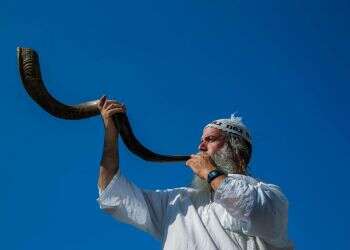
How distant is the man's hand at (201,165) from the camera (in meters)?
4.88

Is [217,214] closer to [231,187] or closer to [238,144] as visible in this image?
[231,187]

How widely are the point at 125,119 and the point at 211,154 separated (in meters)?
0.89

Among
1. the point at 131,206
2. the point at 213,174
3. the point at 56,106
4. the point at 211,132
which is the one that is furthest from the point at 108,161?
the point at 211,132

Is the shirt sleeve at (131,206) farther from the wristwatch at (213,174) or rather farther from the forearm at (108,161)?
the wristwatch at (213,174)

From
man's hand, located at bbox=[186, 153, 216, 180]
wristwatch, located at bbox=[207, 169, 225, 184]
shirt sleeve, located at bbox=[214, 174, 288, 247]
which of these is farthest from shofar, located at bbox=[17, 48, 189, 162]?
shirt sleeve, located at bbox=[214, 174, 288, 247]

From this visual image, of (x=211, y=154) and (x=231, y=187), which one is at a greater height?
(x=211, y=154)

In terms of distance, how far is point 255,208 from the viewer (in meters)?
4.46

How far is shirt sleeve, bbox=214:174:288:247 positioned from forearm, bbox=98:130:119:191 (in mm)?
999

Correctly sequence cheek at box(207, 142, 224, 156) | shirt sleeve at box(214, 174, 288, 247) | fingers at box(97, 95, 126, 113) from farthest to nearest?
cheek at box(207, 142, 224, 156) < fingers at box(97, 95, 126, 113) < shirt sleeve at box(214, 174, 288, 247)

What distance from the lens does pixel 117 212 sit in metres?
4.98

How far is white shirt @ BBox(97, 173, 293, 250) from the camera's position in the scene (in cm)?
451

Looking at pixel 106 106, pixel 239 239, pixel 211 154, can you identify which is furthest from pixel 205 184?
pixel 106 106

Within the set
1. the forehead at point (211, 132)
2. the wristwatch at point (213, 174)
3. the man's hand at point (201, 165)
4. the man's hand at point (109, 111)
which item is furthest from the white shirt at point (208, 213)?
the forehead at point (211, 132)

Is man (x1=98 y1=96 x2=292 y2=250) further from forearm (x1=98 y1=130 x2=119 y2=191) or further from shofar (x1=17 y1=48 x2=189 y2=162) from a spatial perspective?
shofar (x1=17 y1=48 x2=189 y2=162)
